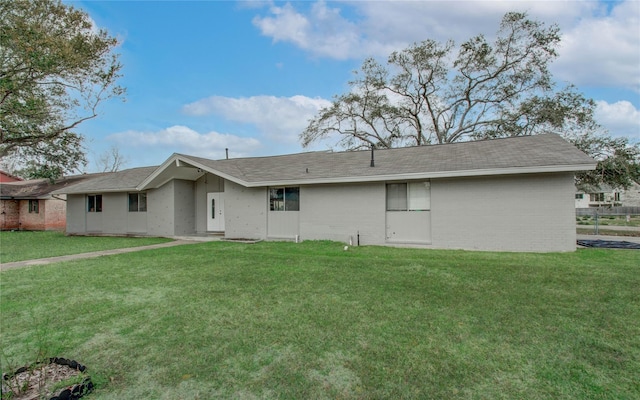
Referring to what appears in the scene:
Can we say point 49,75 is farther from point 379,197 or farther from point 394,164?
point 394,164

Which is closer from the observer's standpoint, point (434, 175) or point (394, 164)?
point (434, 175)

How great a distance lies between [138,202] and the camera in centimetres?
1603

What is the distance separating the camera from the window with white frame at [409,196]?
10.7m

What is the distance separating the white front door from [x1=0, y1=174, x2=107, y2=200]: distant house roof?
40.2 ft

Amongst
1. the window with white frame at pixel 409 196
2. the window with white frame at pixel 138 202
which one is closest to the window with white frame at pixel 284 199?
the window with white frame at pixel 409 196

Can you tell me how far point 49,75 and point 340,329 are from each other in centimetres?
1772

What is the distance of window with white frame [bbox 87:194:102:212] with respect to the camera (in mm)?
17234

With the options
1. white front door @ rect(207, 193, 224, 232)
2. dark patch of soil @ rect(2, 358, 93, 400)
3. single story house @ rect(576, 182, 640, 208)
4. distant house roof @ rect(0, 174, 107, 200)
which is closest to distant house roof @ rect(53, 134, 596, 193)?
white front door @ rect(207, 193, 224, 232)

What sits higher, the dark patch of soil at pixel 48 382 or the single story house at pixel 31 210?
the single story house at pixel 31 210

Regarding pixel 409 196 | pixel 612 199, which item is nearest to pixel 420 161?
pixel 409 196

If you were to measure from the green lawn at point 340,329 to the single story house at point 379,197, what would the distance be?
7.81 ft

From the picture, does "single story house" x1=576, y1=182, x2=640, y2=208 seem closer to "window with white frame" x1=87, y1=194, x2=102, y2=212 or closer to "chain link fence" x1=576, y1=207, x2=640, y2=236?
"chain link fence" x1=576, y1=207, x2=640, y2=236

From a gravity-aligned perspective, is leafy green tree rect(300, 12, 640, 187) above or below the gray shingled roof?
above

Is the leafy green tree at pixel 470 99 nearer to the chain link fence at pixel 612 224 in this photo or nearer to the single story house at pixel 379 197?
the chain link fence at pixel 612 224
